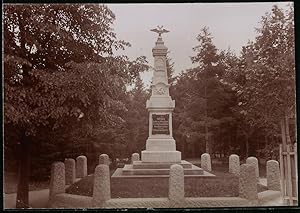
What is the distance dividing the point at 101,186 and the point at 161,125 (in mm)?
1196

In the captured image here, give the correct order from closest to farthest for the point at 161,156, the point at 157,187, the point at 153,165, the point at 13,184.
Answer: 1. the point at 13,184
2. the point at 157,187
3. the point at 153,165
4. the point at 161,156

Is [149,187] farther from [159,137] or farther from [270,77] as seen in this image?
[270,77]

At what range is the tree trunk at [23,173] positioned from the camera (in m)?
5.35

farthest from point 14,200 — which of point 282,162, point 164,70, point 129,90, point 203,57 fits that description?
point 282,162

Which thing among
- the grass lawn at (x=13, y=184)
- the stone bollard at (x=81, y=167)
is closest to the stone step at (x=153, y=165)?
the stone bollard at (x=81, y=167)

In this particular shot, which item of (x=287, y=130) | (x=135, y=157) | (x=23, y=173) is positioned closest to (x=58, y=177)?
(x=23, y=173)

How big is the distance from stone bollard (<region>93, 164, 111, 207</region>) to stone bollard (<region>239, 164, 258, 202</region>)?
1609 millimetres

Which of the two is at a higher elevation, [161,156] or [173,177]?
[161,156]

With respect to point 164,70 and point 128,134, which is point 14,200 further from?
point 164,70

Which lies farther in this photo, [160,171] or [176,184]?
[160,171]

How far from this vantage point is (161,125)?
601cm

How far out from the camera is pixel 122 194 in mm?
5406

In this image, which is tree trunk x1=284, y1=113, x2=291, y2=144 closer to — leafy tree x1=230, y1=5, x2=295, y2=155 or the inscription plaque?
leafy tree x1=230, y1=5, x2=295, y2=155

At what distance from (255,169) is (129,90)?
1840mm
